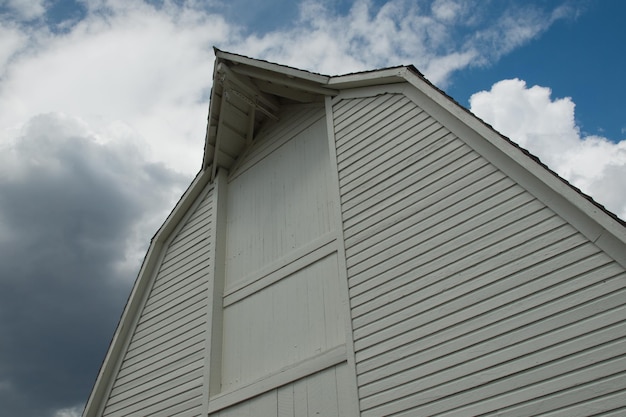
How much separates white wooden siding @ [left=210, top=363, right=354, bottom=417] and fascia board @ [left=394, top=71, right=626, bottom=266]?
3.21 m

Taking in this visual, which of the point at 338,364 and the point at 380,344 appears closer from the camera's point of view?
the point at 380,344

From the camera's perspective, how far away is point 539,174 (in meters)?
6.30

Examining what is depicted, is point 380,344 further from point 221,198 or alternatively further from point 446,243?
point 221,198

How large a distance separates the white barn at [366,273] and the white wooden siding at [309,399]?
0.07 ft

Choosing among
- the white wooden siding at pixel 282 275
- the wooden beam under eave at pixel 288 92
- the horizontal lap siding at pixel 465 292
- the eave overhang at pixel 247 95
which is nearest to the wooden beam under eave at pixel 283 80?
the eave overhang at pixel 247 95

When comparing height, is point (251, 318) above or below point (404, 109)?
below

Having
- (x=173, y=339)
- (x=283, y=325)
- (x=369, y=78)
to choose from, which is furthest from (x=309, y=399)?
(x=369, y=78)

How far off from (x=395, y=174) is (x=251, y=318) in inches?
135

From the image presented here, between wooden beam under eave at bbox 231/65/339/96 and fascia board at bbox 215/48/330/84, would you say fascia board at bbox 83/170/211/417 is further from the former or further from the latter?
fascia board at bbox 215/48/330/84

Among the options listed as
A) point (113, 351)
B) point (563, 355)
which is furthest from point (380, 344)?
point (113, 351)

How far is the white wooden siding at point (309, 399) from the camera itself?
7.39 meters

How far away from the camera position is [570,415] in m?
5.32

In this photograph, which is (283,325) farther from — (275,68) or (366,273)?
(275,68)

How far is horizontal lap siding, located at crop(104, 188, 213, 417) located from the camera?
971 centimetres
